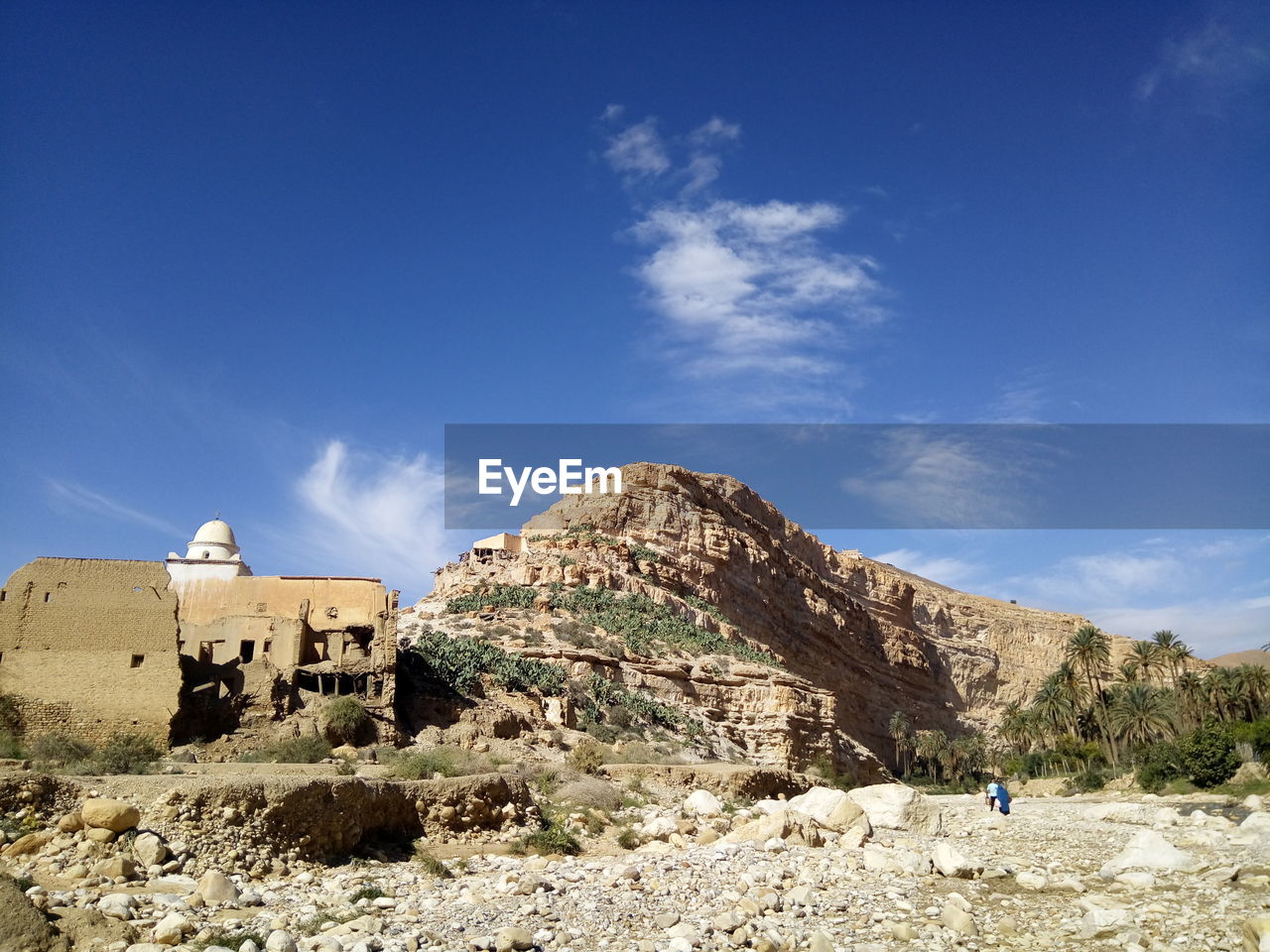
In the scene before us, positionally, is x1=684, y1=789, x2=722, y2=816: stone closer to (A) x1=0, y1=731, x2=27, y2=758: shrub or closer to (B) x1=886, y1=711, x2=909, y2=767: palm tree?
(A) x1=0, y1=731, x2=27, y2=758: shrub

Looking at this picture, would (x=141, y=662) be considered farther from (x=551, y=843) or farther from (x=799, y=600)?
(x=799, y=600)

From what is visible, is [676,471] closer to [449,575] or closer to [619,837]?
[449,575]

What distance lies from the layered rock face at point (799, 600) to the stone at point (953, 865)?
62.4ft

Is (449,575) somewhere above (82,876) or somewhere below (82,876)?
above

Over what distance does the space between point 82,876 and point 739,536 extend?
48966 millimetres

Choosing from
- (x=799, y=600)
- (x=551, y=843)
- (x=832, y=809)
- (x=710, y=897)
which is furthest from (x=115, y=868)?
(x=799, y=600)

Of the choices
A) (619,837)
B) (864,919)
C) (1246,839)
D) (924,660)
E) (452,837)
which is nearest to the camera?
(864,919)

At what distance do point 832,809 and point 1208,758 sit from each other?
19.4 meters

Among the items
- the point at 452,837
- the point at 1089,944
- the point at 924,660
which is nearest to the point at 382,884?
the point at 452,837

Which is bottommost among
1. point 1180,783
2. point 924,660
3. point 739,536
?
point 1180,783

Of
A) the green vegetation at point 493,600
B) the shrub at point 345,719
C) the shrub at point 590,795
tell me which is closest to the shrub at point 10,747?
the shrub at point 345,719

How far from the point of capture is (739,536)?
56.8 m

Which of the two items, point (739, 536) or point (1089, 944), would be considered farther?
point (739, 536)

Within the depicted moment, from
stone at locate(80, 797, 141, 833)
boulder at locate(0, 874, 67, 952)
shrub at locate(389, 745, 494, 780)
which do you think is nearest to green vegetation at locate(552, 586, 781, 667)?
shrub at locate(389, 745, 494, 780)
